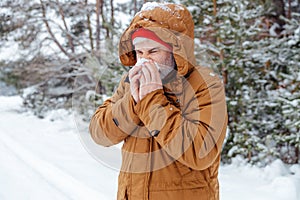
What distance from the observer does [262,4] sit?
5562mm

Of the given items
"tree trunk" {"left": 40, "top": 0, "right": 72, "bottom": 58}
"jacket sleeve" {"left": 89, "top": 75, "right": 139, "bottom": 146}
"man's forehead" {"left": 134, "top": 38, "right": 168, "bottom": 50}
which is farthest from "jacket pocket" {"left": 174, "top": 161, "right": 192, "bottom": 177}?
"tree trunk" {"left": 40, "top": 0, "right": 72, "bottom": 58}

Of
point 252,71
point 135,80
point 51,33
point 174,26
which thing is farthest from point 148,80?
point 51,33

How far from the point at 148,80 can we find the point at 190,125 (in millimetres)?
217

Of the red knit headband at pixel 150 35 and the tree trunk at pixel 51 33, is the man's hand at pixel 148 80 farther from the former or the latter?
the tree trunk at pixel 51 33

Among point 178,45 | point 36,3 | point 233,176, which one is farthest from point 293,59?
point 36,3

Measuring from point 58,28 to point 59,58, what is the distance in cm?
116

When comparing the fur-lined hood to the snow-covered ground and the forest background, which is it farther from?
the forest background

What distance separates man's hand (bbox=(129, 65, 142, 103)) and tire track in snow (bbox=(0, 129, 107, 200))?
8.53ft

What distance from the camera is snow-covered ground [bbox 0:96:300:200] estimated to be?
357 cm

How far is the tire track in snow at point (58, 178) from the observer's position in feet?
11.8

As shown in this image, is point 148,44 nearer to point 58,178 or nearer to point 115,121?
point 115,121

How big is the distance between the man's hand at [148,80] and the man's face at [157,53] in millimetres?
88

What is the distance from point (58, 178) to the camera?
4145mm

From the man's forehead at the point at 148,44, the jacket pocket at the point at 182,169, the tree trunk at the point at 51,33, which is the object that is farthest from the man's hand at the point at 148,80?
the tree trunk at the point at 51,33
